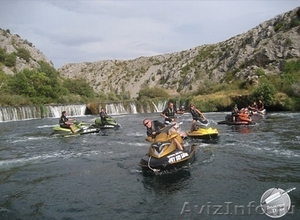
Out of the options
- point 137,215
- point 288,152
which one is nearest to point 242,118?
point 288,152

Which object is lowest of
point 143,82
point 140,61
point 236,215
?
point 236,215

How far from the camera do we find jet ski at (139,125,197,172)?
35.1 ft

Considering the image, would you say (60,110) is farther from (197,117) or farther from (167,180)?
(167,180)

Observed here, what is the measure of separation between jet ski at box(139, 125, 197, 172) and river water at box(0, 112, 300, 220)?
0.33 metres

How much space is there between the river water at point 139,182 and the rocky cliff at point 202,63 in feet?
126

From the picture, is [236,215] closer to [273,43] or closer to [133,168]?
[133,168]

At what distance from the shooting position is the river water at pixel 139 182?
26.3ft

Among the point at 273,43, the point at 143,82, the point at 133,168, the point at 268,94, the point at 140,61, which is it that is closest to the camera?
the point at 133,168

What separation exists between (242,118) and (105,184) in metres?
16.4

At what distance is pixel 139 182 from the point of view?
10.4m

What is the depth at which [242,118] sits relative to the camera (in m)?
24.2

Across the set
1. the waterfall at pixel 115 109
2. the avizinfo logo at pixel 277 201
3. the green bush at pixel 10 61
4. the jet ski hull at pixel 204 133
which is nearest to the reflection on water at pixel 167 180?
the avizinfo logo at pixel 277 201

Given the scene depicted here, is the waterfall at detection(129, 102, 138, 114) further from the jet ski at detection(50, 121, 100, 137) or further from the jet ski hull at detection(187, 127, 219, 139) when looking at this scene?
the jet ski hull at detection(187, 127, 219, 139)

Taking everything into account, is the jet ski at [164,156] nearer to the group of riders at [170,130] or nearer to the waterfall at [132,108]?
the group of riders at [170,130]
